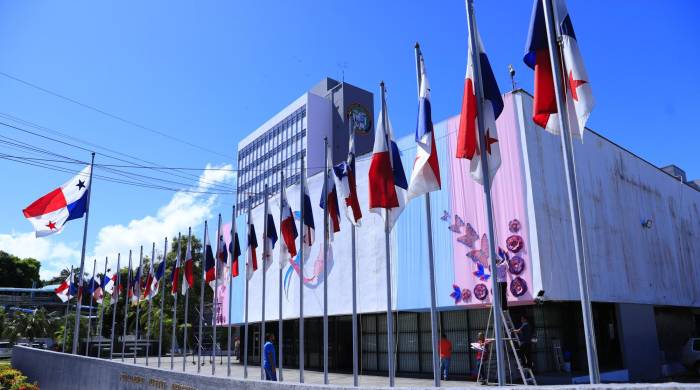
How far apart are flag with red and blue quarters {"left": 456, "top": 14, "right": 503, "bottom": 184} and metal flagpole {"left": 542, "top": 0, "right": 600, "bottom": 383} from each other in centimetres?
123

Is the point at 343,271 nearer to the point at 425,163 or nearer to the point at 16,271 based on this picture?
the point at 425,163

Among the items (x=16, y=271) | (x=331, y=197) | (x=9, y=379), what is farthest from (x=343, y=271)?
(x=16, y=271)

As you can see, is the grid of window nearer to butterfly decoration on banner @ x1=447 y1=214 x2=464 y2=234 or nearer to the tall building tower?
the tall building tower

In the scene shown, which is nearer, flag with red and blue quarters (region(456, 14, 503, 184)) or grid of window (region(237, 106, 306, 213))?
flag with red and blue quarters (region(456, 14, 503, 184))

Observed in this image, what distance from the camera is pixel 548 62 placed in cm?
894

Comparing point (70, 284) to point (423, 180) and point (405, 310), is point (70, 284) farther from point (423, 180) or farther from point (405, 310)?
point (423, 180)

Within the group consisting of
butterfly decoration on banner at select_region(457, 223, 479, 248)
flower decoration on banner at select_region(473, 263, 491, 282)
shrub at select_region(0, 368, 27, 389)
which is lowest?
shrub at select_region(0, 368, 27, 389)

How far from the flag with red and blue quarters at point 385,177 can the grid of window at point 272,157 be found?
226ft

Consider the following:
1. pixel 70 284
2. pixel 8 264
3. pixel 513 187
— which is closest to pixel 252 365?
pixel 70 284

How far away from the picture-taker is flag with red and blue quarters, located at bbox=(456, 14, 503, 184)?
31.3 ft

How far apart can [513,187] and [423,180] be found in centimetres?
908

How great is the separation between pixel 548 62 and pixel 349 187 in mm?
6606

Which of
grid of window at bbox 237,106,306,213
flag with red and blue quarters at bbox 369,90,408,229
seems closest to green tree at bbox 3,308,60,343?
grid of window at bbox 237,106,306,213

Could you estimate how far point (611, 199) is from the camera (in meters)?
22.9
